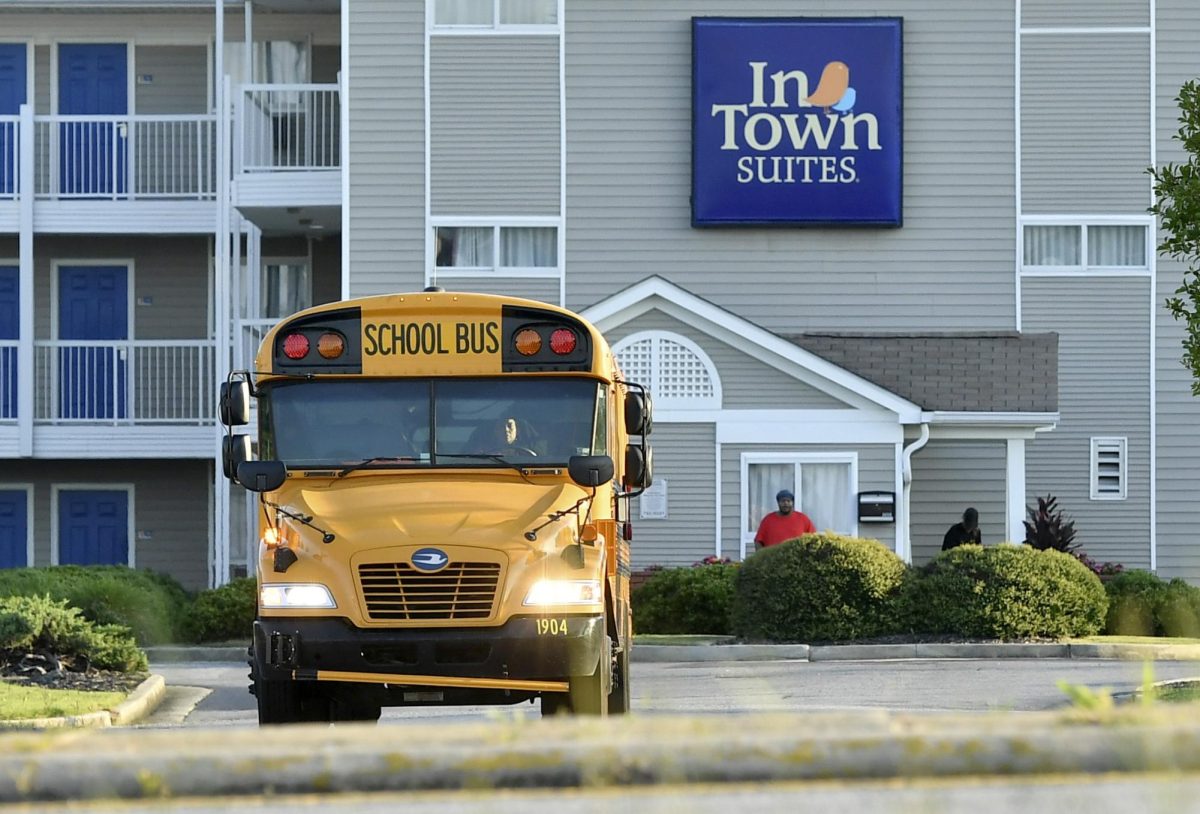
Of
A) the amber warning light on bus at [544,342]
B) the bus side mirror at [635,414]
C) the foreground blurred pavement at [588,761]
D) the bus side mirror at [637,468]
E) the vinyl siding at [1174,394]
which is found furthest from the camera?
the vinyl siding at [1174,394]

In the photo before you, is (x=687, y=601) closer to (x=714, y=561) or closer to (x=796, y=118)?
(x=714, y=561)

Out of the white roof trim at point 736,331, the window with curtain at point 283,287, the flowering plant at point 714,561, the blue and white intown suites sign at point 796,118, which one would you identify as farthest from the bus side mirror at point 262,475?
the window with curtain at point 283,287

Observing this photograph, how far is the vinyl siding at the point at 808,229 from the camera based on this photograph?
1001 inches

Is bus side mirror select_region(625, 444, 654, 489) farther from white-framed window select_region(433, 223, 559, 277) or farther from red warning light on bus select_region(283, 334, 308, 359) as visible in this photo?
white-framed window select_region(433, 223, 559, 277)

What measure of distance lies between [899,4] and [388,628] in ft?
59.2

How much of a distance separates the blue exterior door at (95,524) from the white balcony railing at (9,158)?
475cm

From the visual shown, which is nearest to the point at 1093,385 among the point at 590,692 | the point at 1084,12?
the point at 1084,12

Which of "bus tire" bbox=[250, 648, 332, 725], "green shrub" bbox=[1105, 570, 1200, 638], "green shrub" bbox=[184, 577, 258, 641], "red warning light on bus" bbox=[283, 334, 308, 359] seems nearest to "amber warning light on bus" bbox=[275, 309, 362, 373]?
"red warning light on bus" bbox=[283, 334, 308, 359]

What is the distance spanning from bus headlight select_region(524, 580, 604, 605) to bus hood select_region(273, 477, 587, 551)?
23 cm

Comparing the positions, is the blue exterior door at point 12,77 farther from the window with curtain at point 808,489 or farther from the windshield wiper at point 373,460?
the windshield wiper at point 373,460

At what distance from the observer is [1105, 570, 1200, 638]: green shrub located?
21.8 metres

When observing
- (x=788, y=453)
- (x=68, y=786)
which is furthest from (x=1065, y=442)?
(x=68, y=786)

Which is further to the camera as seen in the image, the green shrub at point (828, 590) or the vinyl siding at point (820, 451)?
the vinyl siding at point (820, 451)

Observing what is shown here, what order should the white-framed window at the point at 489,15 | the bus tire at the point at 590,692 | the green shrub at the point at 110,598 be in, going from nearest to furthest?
the bus tire at the point at 590,692 < the green shrub at the point at 110,598 < the white-framed window at the point at 489,15
